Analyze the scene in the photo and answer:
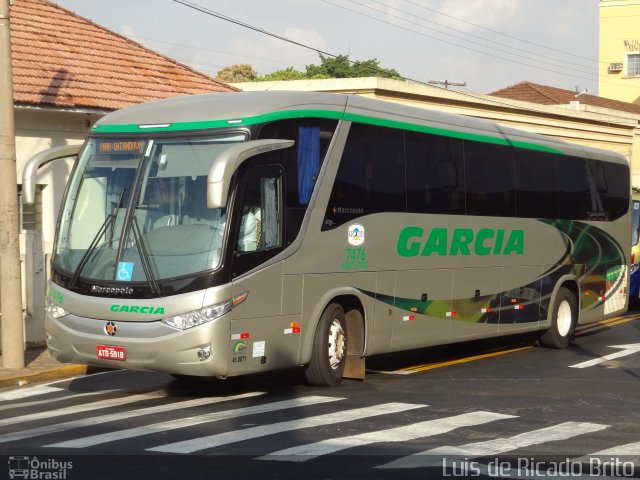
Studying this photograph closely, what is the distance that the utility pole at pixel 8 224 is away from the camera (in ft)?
50.2

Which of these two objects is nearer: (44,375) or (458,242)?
(44,375)

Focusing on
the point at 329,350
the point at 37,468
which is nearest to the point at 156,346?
the point at 329,350

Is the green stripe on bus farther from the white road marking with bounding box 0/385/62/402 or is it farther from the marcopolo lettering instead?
the white road marking with bounding box 0/385/62/402

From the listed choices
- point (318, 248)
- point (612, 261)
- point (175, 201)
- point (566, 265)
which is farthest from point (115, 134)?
point (612, 261)

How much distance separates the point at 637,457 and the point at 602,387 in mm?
4753

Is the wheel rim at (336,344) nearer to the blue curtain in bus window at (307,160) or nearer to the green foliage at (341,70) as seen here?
the blue curtain in bus window at (307,160)

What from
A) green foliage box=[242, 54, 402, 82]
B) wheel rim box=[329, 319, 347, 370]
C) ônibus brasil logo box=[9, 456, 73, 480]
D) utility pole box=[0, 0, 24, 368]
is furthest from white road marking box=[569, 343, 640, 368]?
green foliage box=[242, 54, 402, 82]

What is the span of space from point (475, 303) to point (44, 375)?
20.5ft

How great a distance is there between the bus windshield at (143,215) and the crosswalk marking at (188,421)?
1546mm

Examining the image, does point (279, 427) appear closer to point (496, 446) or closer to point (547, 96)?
point (496, 446)

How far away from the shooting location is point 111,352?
12172mm

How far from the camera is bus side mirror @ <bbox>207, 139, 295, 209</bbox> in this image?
1119 cm

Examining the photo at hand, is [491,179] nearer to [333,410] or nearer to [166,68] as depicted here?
[333,410]

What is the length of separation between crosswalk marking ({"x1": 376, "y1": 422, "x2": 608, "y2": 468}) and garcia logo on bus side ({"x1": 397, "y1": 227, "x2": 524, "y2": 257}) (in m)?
4.58
